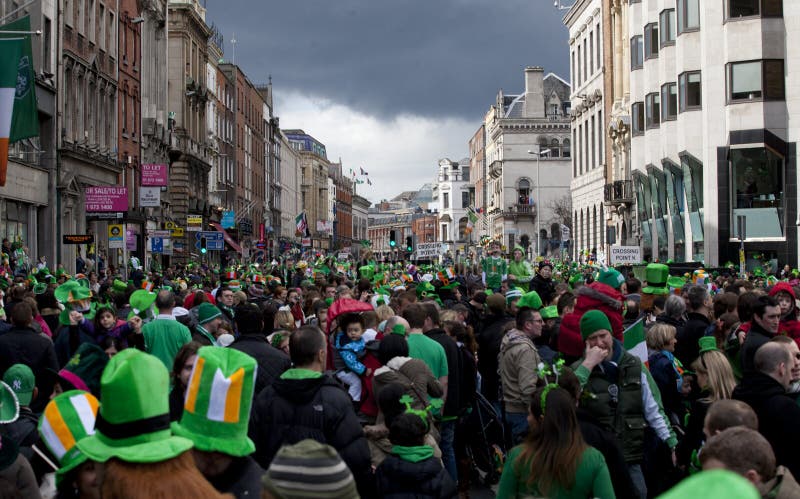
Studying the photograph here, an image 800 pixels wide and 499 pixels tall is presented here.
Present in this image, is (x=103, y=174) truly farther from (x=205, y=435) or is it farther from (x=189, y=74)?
(x=205, y=435)

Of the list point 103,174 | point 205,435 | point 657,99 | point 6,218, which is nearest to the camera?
point 205,435

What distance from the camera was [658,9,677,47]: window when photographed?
1778 inches

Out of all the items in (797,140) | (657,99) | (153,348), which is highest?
(657,99)

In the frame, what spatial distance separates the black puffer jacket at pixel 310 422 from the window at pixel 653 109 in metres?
44.6

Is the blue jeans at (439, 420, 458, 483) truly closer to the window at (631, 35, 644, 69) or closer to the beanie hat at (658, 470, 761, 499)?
the beanie hat at (658, 470, 761, 499)

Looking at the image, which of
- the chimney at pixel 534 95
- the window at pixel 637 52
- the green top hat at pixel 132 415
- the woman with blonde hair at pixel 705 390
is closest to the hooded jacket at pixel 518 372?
the woman with blonde hair at pixel 705 390

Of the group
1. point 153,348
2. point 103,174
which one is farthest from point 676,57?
point 153,348

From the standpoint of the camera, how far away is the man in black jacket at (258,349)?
7391 mm

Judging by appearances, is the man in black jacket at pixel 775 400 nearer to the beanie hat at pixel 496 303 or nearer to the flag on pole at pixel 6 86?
the beanie hat at pixel 496 303

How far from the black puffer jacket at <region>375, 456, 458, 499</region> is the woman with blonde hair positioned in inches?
73.6

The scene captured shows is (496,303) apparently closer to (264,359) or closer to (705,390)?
(705,390)

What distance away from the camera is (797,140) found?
38719 millimetres

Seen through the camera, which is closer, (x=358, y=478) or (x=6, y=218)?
(x=358, y=478)

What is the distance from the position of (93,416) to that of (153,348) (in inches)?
174
